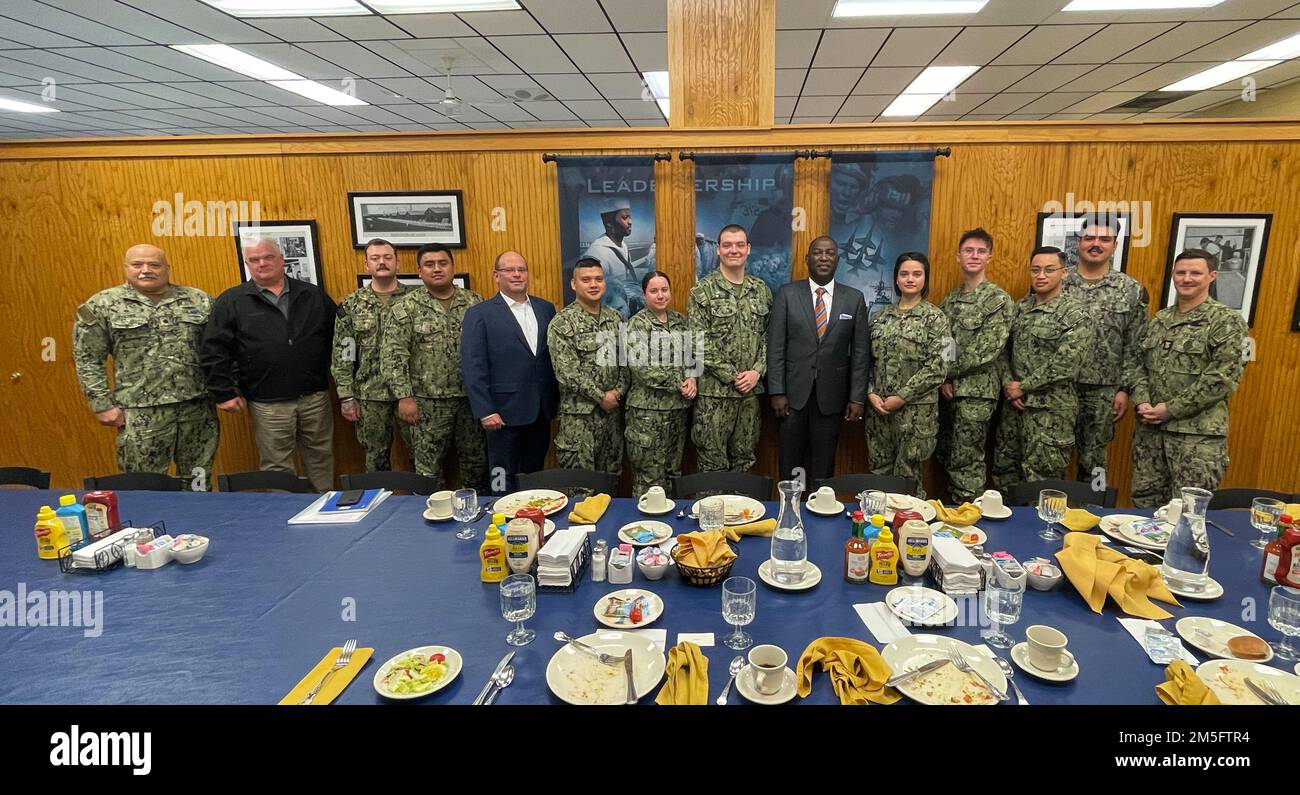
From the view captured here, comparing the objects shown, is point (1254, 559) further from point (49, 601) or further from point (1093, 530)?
point (49, 601)

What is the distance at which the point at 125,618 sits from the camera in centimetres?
167

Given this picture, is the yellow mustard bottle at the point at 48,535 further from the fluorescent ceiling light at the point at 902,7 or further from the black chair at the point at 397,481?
the fluorescent ceiling light at the point at 902,7

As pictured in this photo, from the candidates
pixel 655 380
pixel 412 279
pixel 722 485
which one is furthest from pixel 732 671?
pixel 412 279

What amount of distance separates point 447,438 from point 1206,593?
3.75 meters

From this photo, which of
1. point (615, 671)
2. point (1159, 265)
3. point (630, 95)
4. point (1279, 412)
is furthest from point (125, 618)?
point (630, 95)

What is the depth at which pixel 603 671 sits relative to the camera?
142 cm

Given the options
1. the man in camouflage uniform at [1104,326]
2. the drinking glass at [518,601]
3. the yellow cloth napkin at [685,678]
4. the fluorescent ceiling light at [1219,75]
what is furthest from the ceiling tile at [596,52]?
the fluorescent ceiling light at [1219,75]

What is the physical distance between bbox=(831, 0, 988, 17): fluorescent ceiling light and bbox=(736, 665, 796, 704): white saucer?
495 centimetres

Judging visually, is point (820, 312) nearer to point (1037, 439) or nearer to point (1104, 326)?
point (1037, 439)

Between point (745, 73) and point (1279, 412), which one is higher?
point (745, 73)

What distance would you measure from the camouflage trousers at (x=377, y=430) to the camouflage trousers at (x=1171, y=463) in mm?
4609

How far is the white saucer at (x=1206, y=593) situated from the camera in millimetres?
1673

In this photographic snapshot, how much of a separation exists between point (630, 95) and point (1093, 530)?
22.0 ft

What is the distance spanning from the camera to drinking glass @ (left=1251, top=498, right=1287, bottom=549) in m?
2.05
